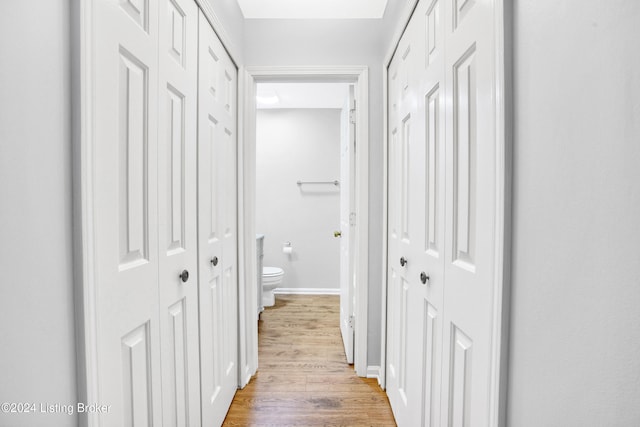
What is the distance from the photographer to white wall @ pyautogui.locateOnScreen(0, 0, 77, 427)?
1.69ft

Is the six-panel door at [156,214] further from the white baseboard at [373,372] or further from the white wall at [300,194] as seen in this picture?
the white wall at [300,194]

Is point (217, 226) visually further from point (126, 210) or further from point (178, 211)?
point (126, 210)

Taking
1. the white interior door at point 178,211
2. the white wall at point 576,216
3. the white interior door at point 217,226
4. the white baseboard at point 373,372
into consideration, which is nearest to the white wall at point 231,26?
the white interior door at point 217,226

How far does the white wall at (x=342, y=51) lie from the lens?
6.53 ft

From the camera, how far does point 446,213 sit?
1.00m

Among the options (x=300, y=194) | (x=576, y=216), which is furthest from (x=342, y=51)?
(x=300, y=194)

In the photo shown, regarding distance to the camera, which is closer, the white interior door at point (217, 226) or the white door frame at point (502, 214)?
the white door frame at point (502, 214)

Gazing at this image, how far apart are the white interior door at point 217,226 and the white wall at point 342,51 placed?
33cm

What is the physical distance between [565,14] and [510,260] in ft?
1.46

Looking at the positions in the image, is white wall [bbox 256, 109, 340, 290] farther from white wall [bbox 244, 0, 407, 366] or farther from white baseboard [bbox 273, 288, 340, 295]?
white wall [bbox 244, 0, 407, 366]

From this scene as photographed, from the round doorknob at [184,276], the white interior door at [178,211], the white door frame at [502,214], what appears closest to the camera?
the white door frame at [502,214]

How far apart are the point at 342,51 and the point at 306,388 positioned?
2.08m

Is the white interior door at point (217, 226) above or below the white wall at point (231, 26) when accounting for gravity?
below

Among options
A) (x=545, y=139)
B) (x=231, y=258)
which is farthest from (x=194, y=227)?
(x=545, y=139)
